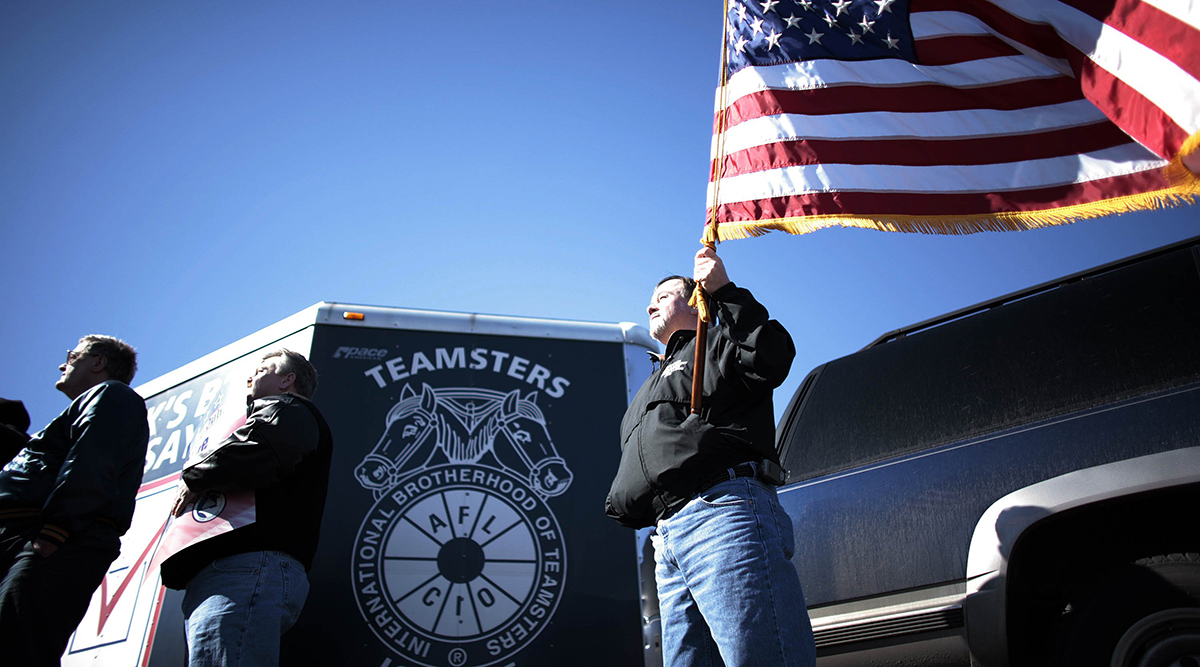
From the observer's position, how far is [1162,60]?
2605 millimetres

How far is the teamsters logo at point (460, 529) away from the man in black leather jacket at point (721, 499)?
1073 mm

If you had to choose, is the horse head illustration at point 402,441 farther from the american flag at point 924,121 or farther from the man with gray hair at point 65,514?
the american flag at point 924,121

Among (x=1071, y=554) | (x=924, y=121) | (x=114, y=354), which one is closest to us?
(x=1071, y=554)

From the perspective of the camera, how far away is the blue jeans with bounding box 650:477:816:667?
2.15 meters

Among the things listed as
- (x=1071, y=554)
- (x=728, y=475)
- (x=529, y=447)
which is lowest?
(x=1071, y=554)

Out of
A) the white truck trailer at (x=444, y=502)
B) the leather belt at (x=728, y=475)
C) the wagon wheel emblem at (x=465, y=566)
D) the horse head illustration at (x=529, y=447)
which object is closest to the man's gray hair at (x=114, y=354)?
the white truck trailer at (x=444, y=502)

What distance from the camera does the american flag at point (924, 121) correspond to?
A: 116 inches

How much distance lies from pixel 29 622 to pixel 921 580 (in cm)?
295

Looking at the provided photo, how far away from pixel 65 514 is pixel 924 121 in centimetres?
337

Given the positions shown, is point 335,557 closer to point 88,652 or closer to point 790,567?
point 88,652

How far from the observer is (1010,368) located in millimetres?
3076

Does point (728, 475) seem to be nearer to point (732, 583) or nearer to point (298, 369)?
point (732, 583)

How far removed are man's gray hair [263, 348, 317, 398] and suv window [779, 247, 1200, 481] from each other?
78.4 inches

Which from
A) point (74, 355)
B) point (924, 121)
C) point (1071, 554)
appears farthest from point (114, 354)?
point (1071, 554)
